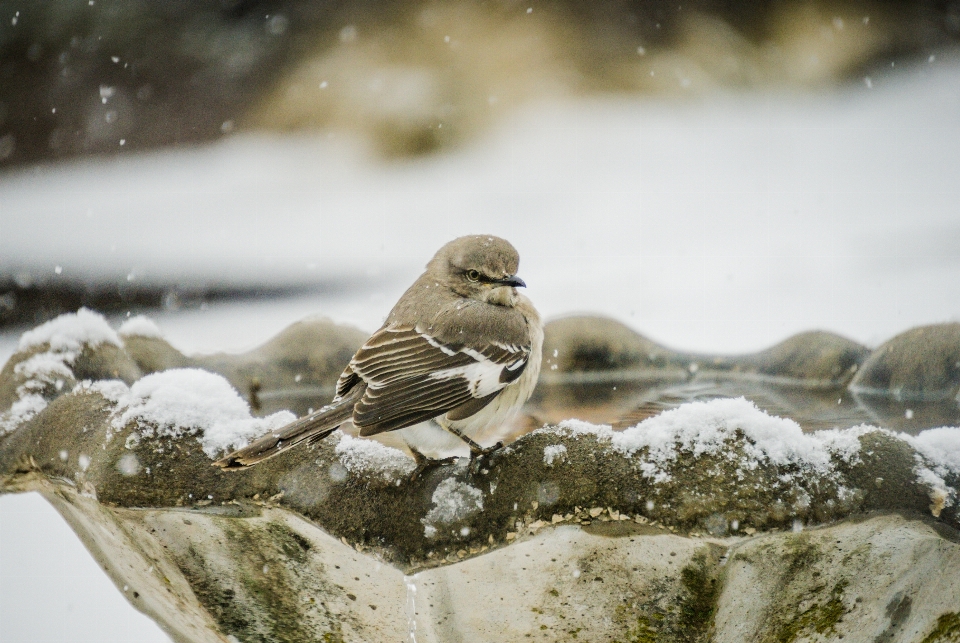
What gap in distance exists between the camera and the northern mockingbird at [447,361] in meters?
1.62

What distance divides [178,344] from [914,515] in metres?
2.13

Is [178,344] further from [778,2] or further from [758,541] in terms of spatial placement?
[778,2]

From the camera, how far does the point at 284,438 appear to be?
1.49 meters

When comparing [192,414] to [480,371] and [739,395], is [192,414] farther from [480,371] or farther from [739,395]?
[739,395]

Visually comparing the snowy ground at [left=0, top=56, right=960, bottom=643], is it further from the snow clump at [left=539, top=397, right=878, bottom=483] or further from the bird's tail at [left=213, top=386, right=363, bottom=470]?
the snow clump at [left=539, top=397, right=878, bottom=483]

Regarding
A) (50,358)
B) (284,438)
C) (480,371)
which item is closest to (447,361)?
(480,371)

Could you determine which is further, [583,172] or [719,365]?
[583,172]

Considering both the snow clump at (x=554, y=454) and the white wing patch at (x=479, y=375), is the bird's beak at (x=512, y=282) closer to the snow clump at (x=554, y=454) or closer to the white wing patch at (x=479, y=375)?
the white wing patch at (x=479, y=375)

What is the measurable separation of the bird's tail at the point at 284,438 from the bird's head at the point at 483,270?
2.11ft

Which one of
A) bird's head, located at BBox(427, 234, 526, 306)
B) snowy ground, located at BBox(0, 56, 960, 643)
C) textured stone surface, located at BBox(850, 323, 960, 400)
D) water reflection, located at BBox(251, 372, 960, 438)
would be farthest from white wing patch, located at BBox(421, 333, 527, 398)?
snowy ground, located at BBox(0, 56, 960, 643)

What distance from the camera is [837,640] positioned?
149 cm

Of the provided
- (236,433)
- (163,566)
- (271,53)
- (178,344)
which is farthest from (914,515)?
(271,53)

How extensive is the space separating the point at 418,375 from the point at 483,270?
0.44m

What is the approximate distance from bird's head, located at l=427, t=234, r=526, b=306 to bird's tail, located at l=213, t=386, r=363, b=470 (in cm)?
64
